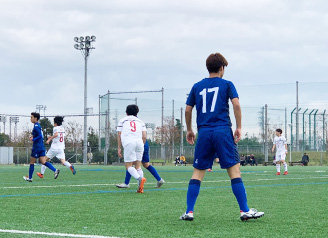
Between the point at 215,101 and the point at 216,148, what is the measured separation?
0.54 metres

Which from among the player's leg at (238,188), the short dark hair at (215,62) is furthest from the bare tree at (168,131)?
the player's leg at (238,188)

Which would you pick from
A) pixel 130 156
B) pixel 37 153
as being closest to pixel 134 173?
pixel 130 156

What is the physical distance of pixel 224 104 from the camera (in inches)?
287

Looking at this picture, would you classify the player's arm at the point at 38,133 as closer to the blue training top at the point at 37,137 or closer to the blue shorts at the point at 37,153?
the blue training top at the point at 37,137

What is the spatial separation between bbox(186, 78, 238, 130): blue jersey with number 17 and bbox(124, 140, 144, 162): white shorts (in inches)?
210

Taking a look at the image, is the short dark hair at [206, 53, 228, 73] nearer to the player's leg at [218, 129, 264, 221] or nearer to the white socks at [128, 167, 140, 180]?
the player's leg at [218, 129, 264, 221]

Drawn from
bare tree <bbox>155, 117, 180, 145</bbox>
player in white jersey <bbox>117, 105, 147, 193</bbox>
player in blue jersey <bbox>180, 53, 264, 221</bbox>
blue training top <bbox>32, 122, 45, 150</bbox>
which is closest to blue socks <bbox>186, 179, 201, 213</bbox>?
player in blue jersey <bbox>180, 53, 264, 221</bbox>

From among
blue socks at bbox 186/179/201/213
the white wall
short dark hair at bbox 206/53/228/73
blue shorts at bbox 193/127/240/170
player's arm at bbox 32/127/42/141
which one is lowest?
the white wall

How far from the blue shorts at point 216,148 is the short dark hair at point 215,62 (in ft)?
2.37

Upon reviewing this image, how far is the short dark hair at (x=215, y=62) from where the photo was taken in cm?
736

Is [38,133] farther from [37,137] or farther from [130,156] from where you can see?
[130,156]

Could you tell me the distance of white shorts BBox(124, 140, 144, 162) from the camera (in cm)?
1258

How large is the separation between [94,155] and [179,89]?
47.1ft

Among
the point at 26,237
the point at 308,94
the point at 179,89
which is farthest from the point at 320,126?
the point at 26,237
